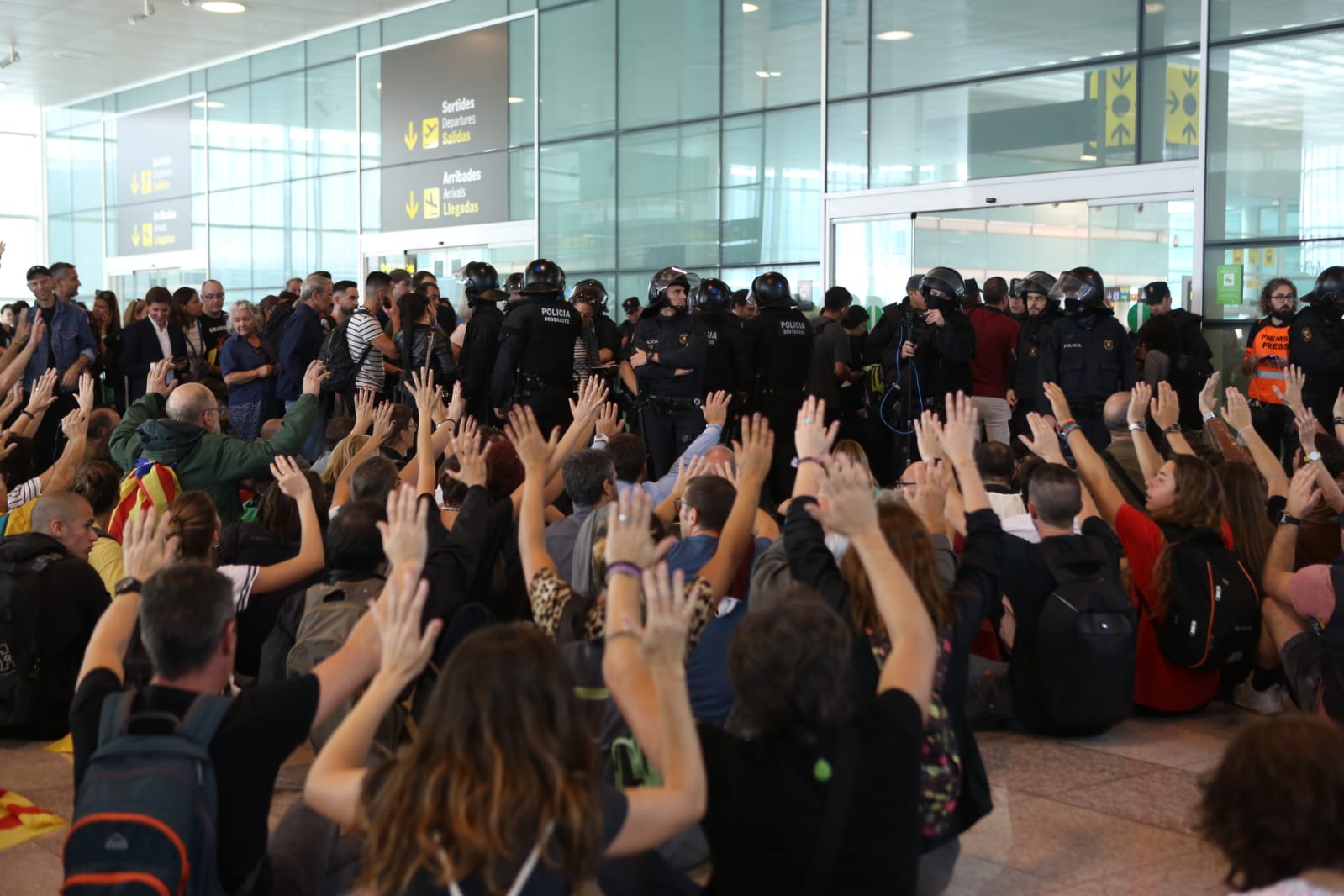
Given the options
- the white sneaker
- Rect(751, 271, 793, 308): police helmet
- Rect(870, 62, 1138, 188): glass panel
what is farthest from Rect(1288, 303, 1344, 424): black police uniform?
the white sneaker

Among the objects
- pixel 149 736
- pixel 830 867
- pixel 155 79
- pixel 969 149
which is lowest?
pixel 830 867

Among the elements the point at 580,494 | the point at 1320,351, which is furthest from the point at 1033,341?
the point at 580,494

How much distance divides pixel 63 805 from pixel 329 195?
16133 mm

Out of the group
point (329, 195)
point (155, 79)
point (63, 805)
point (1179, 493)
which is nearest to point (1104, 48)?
point (1179, 493)

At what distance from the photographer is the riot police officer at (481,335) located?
9492 millimetres

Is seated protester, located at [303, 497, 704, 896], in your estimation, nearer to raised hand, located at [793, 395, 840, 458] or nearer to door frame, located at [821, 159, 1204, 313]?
raised hand, located at [793, 395, 840, 458]

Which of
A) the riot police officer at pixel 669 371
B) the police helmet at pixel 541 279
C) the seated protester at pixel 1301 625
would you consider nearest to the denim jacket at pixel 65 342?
the police helmet at pixel 541 279

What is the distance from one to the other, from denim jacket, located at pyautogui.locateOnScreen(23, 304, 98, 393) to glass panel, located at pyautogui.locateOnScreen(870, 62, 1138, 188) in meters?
7.24

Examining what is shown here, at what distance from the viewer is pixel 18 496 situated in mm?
6090

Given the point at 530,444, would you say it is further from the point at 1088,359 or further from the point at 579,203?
the point at 579,203

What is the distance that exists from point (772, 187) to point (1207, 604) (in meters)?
9.72

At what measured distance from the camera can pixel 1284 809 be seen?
6.17 ft

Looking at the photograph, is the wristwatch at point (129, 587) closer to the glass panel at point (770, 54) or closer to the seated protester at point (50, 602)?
the seated protester at point (50, 602)

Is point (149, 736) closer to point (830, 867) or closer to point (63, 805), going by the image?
point (830, 867)
